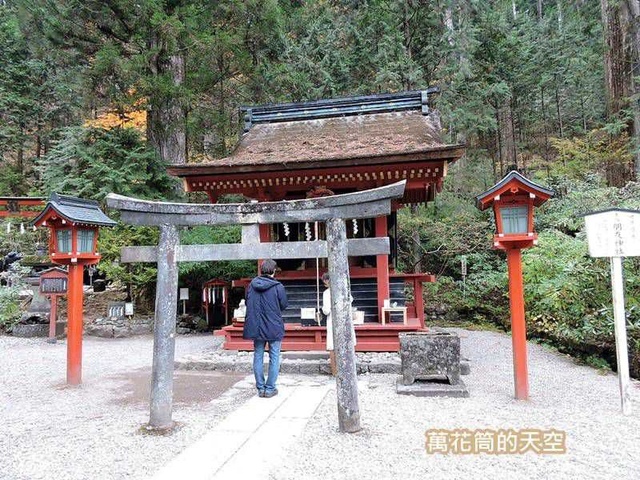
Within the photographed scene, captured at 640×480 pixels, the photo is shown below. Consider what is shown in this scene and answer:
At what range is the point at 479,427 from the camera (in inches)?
150

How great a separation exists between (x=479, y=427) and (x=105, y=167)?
10633 millimetres

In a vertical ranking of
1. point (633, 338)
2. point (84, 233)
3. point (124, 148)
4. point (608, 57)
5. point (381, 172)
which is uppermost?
point (608, 57)

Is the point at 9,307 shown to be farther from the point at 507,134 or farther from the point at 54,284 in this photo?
the point at 507,134

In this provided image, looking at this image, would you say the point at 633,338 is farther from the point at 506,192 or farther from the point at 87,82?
the point at 87,82

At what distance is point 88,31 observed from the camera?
11.6m

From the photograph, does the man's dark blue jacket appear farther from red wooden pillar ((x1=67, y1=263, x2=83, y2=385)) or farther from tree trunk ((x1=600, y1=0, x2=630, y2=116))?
tree trunk ((x1=600, y1=0, x2=630, y2=116))

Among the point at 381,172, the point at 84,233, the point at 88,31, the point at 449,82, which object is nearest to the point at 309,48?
the point at 449,82

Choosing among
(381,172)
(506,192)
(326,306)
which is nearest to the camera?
(506,192)

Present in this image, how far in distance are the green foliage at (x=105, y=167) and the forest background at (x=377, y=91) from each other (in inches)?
2.0

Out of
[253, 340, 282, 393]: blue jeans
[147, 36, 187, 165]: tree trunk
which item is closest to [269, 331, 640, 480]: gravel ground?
[253, 340, 282, 393]: blue jeans

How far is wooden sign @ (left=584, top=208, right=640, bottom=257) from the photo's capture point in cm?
437

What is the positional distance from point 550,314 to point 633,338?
6.50ft

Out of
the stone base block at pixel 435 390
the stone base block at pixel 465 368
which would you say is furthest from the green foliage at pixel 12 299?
the stone base block at pixel 465 368

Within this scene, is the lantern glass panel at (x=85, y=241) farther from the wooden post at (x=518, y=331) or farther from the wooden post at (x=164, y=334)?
the wooden post at (x=518, y=331)
